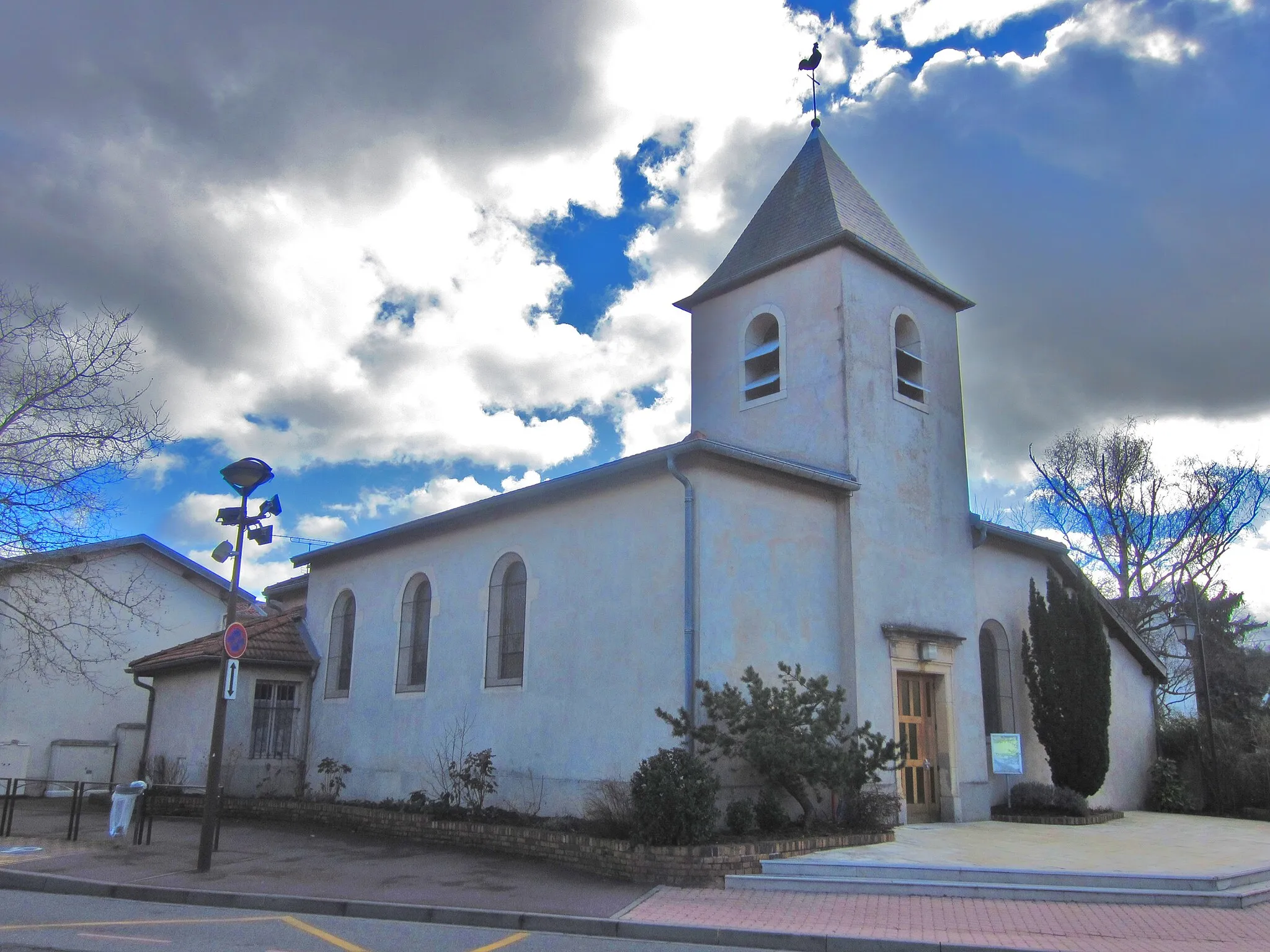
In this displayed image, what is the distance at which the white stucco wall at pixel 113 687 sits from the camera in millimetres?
23500

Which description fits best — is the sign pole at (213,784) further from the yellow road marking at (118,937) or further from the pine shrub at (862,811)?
the pine shrub at (862,811)

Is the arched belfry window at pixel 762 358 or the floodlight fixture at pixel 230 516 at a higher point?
the arched belfry window at pixel 762 358

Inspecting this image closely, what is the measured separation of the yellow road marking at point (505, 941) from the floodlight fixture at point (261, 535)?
20.8 ft

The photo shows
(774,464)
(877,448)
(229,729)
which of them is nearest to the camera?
(774,464)

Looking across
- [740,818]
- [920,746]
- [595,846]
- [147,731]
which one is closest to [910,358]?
[920,746]

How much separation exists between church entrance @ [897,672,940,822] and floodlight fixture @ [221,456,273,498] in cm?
992

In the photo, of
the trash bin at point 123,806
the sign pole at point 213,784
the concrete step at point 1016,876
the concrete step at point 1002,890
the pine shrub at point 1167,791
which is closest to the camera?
the concrete step at point 1002,890

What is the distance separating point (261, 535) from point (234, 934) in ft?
18.6

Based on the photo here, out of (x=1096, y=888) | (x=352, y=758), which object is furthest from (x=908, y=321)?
(x=352, y=758)

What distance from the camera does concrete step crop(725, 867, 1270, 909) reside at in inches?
378

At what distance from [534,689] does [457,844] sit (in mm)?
2475

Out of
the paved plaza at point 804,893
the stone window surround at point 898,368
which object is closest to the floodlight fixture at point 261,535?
the paved plaza at point 804,893

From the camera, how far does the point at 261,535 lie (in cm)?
1301

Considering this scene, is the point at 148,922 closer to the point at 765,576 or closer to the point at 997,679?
the point at 765,576
